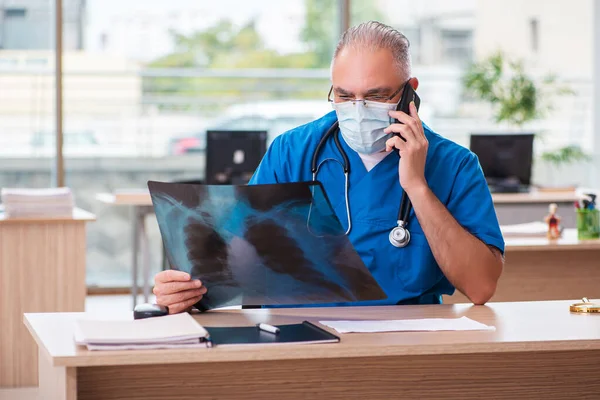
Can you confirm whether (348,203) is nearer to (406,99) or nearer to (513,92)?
(406,99)

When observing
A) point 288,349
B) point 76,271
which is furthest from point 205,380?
point 76,271

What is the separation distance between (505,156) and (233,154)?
1679 millimetres

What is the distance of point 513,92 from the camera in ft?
23.4

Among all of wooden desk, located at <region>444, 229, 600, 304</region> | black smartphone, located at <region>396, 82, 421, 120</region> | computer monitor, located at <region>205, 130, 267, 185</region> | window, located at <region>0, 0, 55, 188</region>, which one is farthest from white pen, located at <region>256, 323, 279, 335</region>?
window, located at <region>0, 0, 55, 188</region>

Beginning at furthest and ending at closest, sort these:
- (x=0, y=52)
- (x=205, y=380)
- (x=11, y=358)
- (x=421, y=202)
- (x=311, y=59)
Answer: (x=311, y=59)
(x=0, y=52)
(x=11, y=358)
(x=421, y=202)
(x=205, y=380)

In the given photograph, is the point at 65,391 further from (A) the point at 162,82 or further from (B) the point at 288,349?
(A) the point at 162,82

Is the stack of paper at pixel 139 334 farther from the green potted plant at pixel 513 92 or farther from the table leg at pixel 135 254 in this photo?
the green potted plant at pixel 513 92

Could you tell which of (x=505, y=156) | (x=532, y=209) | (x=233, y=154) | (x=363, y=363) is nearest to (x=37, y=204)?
(x=233, y=154)

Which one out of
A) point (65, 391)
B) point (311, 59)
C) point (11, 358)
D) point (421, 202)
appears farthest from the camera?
point (311, 59)

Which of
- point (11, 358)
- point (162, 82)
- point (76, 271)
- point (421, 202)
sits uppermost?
point (162, 82)

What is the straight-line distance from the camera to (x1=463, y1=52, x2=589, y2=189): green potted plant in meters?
7.12

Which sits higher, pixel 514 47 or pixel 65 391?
pixel 514 47

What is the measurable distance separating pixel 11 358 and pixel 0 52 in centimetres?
308

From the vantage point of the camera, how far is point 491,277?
219 cm
